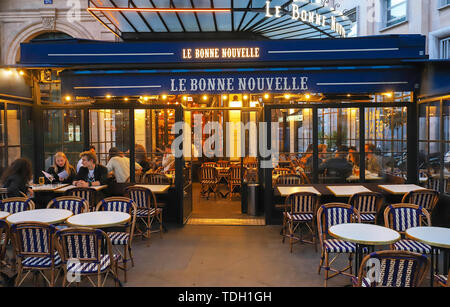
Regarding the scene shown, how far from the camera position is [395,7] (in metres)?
16.5

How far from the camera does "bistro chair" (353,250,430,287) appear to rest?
11.3 feet

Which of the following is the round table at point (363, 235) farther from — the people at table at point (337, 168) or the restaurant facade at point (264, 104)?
the people at table at point (337, 168)

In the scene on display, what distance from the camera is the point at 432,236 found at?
449 cm

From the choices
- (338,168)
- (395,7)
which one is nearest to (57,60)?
(338,168)

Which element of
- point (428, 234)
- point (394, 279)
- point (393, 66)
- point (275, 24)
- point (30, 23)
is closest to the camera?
point (394, 279)

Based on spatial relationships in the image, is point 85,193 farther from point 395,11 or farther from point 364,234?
point 395,11

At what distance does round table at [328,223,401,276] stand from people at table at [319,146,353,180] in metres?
3.75

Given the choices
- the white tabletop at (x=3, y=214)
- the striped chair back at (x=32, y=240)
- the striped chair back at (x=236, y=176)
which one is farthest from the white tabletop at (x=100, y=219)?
the striped chair back at (x=236, y=176)

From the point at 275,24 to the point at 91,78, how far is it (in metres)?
6.76

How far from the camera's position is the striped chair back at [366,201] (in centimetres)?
655

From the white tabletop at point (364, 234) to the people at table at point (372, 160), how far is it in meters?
3.98

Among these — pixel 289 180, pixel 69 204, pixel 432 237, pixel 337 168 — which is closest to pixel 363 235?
pixel 432 237

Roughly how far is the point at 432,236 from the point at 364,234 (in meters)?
0.77
